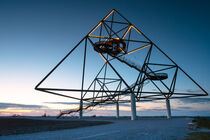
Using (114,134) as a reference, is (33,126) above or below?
below

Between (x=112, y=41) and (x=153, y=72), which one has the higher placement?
(x=112, y=41)

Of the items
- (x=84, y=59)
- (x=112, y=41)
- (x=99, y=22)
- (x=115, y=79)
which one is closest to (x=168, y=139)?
(x=84, y=59)

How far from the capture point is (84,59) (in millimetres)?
19375

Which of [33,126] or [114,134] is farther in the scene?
[33,126]

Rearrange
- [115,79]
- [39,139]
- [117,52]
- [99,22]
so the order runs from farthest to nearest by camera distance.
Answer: [115,79] → [117,52] → [99,22] → [39,139]

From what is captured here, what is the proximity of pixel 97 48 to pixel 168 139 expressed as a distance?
1693 cm

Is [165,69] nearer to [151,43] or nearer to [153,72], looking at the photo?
[153,72]

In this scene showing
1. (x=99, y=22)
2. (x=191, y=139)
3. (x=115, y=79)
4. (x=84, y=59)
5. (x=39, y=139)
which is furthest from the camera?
(x=115, y=79)

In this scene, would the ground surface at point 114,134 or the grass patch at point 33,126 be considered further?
the grass patch at point 33,126

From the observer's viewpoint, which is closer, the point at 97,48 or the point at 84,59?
the point at 84,59

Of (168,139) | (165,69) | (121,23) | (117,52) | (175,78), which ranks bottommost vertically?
(168,139)

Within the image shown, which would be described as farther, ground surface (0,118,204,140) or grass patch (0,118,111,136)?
grass patch (0,118,111,136)

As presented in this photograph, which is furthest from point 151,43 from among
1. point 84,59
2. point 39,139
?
point 39,139

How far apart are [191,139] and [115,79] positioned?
2403 cm
